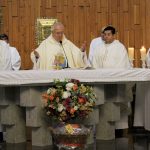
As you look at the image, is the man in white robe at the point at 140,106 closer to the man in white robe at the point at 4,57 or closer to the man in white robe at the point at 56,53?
the man in white robe at the point at 56,53

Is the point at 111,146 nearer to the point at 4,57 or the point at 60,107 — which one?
the point at 60,107

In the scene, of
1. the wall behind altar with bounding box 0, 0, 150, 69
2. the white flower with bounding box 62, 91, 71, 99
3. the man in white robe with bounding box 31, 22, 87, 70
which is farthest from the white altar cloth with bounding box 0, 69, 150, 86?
the wall behind altar with bounding box 0, 0, 150, 69

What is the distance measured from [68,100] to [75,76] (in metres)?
0.46

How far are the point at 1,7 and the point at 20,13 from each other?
44cm

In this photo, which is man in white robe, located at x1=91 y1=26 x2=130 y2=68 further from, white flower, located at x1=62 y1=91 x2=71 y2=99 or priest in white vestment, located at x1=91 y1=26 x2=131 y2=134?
white flower, located at x1=62 y1=91 x2=71 y2=99

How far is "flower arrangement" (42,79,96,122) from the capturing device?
6309mm

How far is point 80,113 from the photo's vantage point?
6434mm

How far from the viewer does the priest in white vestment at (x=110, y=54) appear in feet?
26.4

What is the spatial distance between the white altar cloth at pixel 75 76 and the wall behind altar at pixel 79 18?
485 cm

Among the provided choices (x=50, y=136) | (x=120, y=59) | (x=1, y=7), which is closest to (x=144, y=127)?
(x=120, y=59)

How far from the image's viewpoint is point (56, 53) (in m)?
7.60

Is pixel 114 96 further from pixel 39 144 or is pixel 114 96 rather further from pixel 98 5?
pixel 98 5

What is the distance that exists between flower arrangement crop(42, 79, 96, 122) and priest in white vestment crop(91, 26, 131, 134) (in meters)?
1.71

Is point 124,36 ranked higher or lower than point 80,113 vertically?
higher
